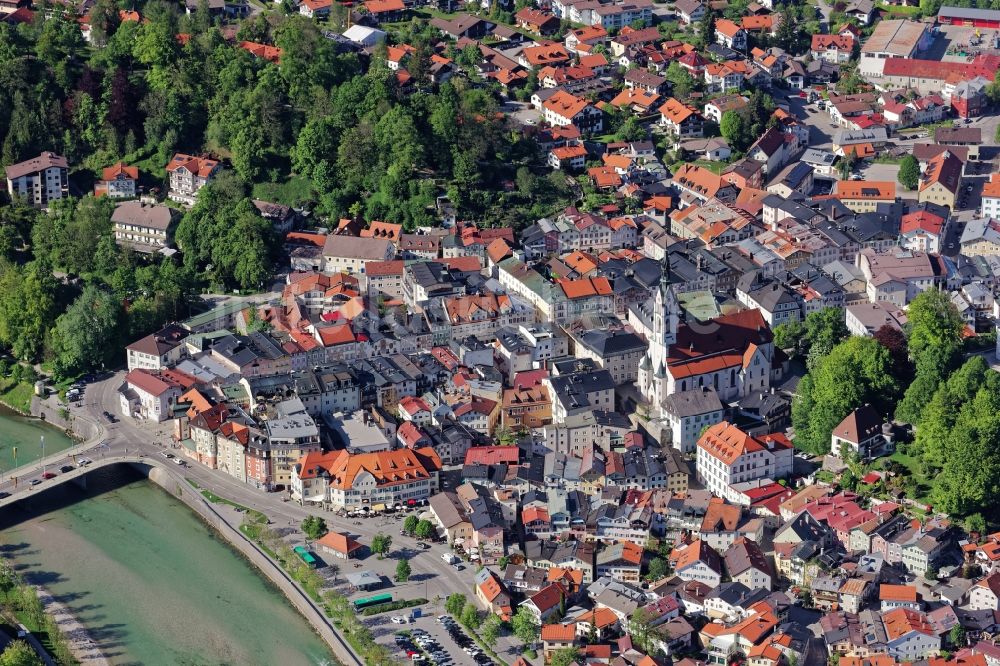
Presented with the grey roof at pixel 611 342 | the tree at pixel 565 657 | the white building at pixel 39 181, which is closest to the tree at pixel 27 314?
the white building at pixel 39 181

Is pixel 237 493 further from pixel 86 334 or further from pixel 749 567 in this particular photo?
pixel 749 567

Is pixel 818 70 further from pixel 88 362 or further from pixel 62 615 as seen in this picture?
pixel 62 615

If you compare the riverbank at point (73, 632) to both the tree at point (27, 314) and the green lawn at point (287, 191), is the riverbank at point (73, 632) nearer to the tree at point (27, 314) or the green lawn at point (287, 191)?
the tree at point (27, 314)

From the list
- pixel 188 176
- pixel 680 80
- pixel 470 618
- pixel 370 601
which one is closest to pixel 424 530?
pixel 370 601

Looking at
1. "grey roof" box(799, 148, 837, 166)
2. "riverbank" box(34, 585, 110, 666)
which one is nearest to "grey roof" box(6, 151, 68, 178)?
"riverbank" box(34, 585, 110, 666)

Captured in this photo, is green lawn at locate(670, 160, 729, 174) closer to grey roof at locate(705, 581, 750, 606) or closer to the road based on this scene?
the road

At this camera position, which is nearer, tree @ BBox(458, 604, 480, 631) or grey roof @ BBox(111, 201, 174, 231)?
tree @ BBox(458, 604, 480, 631)
